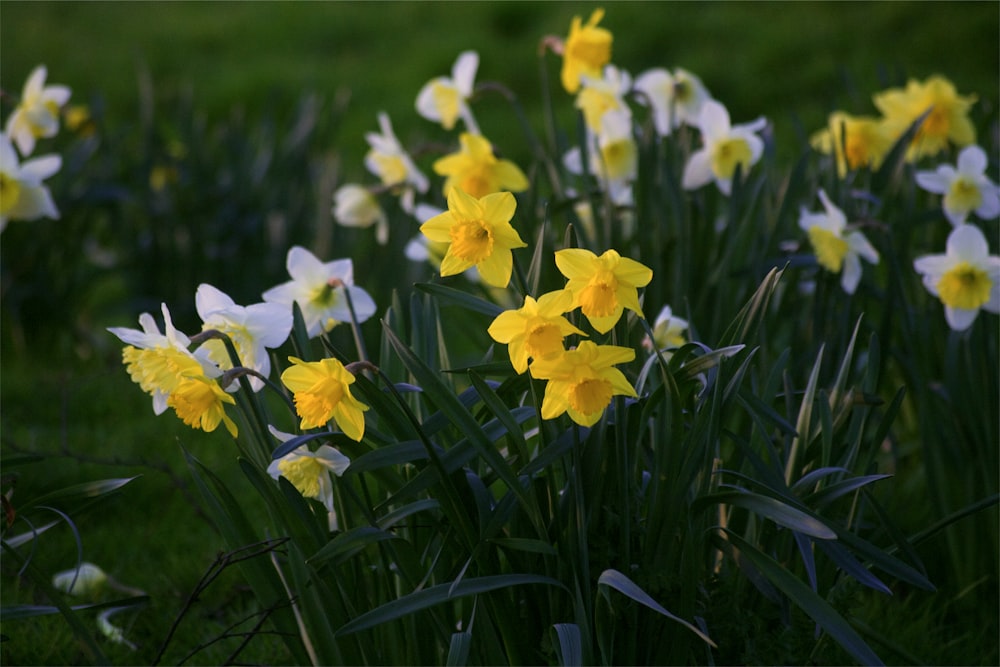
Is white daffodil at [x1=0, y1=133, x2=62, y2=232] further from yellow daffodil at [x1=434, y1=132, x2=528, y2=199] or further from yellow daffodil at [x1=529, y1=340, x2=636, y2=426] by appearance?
yellow daffodil at [x1=529, y1=340, x2=636, y2=426]

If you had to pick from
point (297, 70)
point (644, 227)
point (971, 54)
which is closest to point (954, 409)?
point (644, 227)

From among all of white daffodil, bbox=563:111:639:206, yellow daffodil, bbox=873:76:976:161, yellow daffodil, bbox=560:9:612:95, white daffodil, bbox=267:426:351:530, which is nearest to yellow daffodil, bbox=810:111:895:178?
yellow daffodil, bbox=873:76:976:161

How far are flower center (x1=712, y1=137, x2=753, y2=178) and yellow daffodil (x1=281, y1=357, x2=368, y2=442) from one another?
48.2 inches

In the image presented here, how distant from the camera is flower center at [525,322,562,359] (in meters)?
0.99

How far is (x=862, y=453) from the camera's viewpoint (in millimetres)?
1940

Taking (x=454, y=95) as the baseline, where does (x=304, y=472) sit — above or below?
below

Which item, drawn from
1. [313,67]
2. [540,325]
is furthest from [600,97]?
[313,67]

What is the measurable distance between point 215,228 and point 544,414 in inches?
99.3

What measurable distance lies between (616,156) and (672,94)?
20 centimetres

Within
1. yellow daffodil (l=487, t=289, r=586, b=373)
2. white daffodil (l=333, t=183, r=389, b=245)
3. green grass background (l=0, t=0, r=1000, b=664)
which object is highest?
yellow daffodil (l=487, t=289, r=586, b=373)

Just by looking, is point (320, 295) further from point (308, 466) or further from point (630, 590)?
point (630, 590)

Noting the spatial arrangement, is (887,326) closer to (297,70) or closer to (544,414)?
(544,414)

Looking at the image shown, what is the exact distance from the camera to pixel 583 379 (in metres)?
0.99

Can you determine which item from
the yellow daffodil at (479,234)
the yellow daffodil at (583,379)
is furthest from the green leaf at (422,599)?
the yellow daffodil at (479,234)
